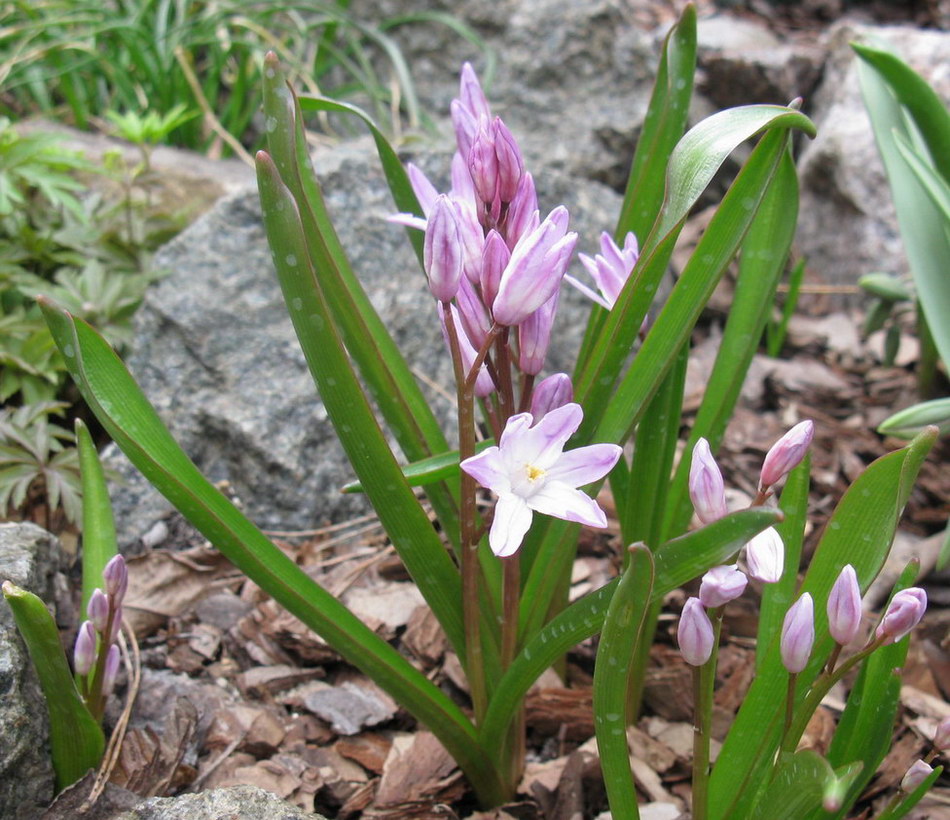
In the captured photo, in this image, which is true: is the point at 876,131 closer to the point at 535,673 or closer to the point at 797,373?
the point at 797,373

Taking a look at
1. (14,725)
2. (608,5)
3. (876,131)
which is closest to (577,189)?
(876,131)

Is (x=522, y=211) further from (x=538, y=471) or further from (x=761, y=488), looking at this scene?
(x=761, y=488)

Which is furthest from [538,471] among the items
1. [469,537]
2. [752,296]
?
[752,296]

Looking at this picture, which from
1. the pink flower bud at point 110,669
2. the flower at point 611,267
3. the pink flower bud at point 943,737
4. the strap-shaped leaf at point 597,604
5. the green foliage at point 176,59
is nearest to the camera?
the strap-shaped leaf at point 597,604

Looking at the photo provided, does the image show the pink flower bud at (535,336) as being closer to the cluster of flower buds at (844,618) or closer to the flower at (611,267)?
the flower at (611,267)

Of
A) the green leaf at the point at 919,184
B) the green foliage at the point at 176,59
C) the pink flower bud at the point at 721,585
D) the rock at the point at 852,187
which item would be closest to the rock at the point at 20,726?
the pink flower bud at the point at 721,585
